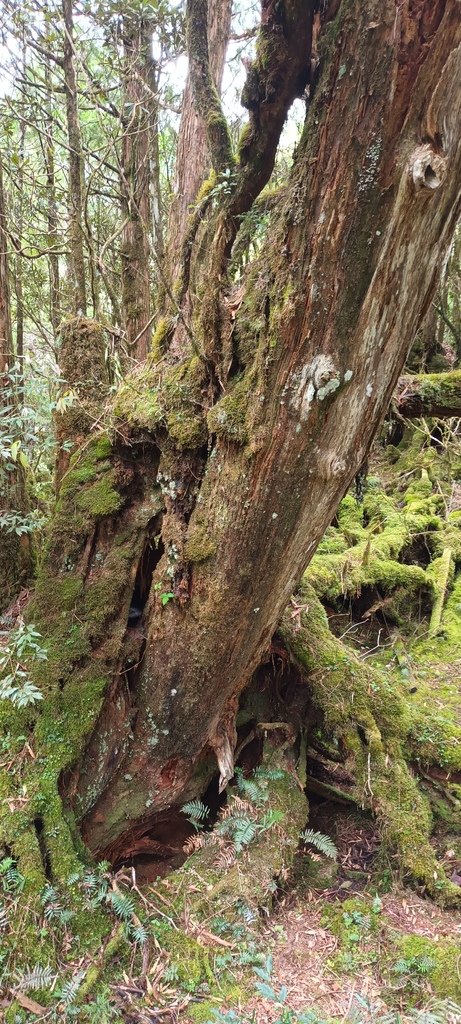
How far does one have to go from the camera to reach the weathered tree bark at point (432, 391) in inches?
130

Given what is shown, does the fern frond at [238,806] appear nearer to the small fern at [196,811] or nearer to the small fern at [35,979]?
the small fern at [196,811]

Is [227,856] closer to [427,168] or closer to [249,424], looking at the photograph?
→ [249,424]

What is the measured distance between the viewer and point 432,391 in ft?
10.9

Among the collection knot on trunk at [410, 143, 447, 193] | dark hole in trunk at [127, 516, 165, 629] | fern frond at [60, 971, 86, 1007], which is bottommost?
fern frond at [60, 971, 86, 1007]

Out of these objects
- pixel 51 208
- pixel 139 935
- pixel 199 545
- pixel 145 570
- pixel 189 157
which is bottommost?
pixel 139 935

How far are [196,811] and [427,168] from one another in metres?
3.91

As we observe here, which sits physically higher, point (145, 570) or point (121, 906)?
point (145, 570)

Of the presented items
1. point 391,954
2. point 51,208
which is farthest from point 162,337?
point 51,208

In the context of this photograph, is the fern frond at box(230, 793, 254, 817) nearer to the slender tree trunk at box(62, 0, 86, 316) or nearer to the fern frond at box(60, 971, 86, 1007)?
the fern frond at box(60, 971, 86, 1007)

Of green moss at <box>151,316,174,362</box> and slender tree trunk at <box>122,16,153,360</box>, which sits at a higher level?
slender tree trunk at <box>122,16,153,360</box>

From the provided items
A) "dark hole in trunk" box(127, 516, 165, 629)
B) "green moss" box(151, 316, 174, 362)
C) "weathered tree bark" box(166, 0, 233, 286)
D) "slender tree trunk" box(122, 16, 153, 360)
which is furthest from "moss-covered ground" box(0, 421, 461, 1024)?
"slender tree trunk" box(122, 16, 153, 360)

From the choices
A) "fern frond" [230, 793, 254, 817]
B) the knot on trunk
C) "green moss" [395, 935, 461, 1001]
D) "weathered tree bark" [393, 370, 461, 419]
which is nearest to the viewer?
the knot on trunk

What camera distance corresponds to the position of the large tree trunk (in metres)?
2.13

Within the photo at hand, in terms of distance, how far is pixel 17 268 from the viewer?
23.5ft
